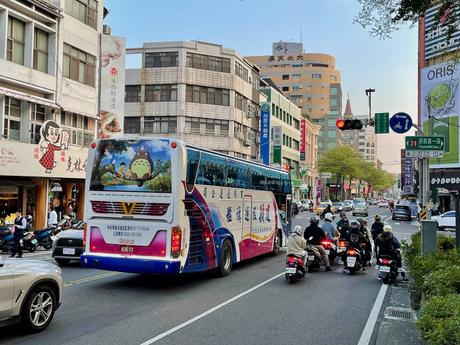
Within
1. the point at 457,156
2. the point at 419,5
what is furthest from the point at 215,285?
the point at 457,156

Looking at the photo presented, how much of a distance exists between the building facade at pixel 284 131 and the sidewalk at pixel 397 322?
46.7m

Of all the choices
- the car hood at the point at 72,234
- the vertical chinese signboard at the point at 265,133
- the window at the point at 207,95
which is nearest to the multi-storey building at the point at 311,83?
the vertical chinese signboard at the point at 265,133

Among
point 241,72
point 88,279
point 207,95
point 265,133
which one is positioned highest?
point 241,72

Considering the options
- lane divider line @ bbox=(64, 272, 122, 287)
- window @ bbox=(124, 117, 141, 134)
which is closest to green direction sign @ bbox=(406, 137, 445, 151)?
lane divider line @ bbox=(64, 272, 122, 287)

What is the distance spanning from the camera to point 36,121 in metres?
24.8

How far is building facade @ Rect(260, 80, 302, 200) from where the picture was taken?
63156 millimetres

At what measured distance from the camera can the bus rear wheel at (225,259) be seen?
41.2 ft

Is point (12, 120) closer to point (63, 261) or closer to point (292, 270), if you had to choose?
point (63, 261)

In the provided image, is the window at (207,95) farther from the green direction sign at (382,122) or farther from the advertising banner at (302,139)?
the green direction sign at (382,122)

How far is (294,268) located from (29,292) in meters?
6.60

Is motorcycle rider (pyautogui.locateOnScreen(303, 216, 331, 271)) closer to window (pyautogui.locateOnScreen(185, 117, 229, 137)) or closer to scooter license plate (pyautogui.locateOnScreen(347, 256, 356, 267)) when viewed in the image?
scooter license plate (pyautogui.locateOnScreen(347, 256, 356, 267))

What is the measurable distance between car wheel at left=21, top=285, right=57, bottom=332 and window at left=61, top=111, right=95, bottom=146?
21011 millimetres

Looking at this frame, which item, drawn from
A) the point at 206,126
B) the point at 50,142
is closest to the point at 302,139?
the point at 206,126

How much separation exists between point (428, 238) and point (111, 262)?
6.94 metres
